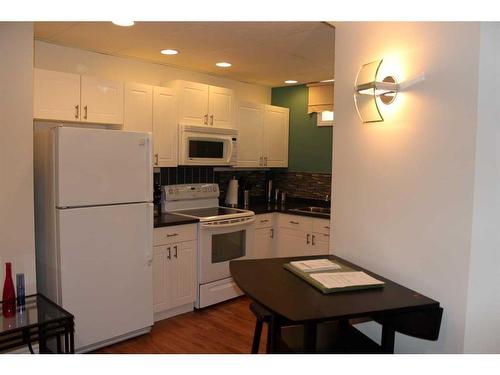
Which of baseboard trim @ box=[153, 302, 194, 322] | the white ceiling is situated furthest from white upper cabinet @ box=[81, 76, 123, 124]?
baseboard trim @ box=[153, 302, 194, 322]

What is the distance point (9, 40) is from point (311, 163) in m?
3.41

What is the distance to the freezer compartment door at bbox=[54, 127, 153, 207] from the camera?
2.71 m

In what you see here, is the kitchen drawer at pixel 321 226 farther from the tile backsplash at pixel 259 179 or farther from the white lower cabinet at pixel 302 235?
the tile backsplash at pixel 259 179

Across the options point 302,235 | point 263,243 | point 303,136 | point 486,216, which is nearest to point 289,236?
point 302,235

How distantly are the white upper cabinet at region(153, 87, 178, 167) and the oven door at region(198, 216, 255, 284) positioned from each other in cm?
71

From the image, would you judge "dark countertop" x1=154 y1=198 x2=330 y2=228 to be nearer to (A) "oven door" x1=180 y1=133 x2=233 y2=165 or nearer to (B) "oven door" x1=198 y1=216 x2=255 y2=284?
(B) "oven door" x1=198 y1=216 x2=255 y2=284

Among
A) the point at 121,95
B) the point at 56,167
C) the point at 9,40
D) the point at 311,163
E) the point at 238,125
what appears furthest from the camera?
the point at 311,163

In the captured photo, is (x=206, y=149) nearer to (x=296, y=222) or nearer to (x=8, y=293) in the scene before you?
(x=296, y=222)

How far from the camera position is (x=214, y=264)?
3.82 meters

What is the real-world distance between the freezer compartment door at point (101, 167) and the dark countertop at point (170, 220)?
0.32 meters

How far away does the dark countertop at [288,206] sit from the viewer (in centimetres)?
429

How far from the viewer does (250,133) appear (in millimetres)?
4664
